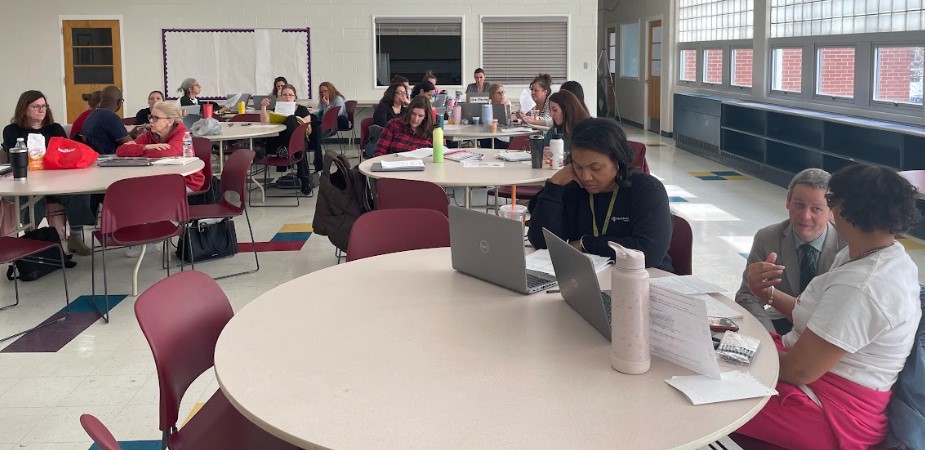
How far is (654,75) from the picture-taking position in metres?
14.1

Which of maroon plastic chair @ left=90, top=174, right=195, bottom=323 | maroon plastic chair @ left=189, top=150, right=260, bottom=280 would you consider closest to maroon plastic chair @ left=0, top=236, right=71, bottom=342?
maroon plastic chair @ left=90, top=174, right=195, bottom=323

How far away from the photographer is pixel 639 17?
14641 mm

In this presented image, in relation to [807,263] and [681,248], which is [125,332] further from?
[807,263]

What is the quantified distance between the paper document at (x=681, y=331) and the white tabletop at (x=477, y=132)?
5.23 m

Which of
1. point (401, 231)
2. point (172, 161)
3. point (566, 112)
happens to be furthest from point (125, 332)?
point (566, 112)

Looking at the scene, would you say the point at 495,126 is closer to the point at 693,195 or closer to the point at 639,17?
the point at 693,195

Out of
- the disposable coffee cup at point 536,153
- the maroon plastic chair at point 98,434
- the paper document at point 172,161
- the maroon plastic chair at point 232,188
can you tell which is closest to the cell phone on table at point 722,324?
the maroon plastic chair at point 98,434

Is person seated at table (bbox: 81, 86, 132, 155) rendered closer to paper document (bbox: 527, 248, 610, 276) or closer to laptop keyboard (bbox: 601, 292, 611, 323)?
paper document (bbox: 527, 248, 610, 276)

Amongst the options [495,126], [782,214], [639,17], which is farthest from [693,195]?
[639,17]

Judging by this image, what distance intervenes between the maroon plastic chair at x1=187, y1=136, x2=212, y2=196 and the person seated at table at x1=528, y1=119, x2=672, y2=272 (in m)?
2.96

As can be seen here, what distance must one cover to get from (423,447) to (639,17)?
14212 mm

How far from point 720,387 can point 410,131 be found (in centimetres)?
435

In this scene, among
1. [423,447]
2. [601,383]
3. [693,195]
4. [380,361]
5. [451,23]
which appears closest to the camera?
[423,447]

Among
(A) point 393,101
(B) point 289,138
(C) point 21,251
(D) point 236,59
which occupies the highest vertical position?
(D) point 236,59
